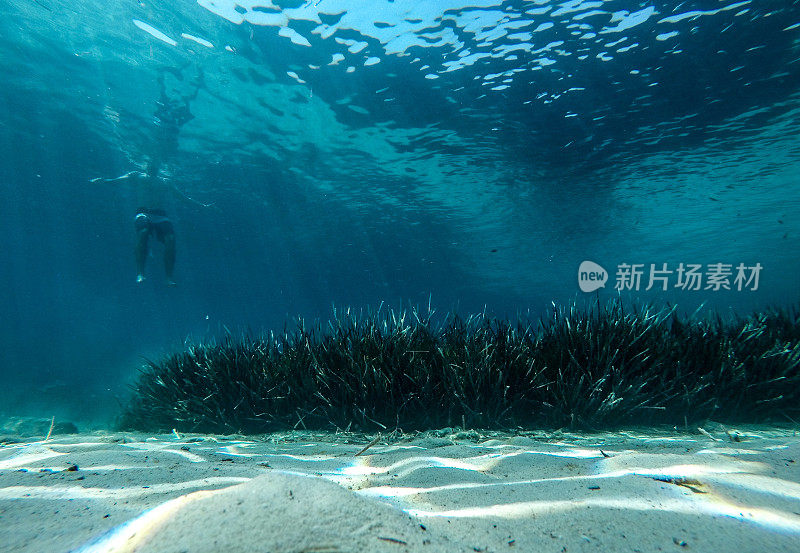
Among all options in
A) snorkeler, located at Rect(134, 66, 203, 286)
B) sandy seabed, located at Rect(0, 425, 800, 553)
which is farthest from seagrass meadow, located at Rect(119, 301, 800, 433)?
snorkeler, located at Rect(134, 66, 203, 286)

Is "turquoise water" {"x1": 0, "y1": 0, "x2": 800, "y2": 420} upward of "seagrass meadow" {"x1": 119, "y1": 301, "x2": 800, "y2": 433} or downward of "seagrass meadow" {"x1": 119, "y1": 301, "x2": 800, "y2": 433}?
upward

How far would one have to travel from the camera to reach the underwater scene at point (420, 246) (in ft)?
5.78

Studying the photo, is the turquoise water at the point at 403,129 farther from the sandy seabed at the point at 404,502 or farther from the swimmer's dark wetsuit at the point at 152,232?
the swimmer's dark wetsuit at the point at 152,232

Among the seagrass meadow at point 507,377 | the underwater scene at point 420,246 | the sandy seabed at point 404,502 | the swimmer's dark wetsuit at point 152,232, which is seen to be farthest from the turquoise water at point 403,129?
the swimmer's dark wetsuit at point 152,232

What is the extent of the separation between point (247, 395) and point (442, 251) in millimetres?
36724

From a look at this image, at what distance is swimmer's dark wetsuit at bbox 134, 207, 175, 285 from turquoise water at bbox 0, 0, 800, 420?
453 centimetres

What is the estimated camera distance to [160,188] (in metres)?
19.2

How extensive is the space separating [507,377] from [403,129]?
16.4 metres

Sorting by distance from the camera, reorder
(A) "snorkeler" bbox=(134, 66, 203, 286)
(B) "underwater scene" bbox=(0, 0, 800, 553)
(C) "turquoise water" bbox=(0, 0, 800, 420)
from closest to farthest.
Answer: (B) "underwater scene" bbox=(0, 0, 800, 553) → (C) "turquoise water" bbox=(0, 0, 800, 420) → (A) "snorkeler" bbox=(134, 66, 203, 286)

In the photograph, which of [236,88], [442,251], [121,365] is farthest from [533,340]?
[442,251]

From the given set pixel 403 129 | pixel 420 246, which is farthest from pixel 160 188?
pixel 420 246

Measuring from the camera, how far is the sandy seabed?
1.34 m

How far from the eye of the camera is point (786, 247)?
4212cm

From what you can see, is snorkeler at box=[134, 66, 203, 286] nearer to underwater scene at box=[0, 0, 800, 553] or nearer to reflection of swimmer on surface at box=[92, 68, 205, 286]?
reflection of swimmer on surface at box=[92, 68, 205, 286]
